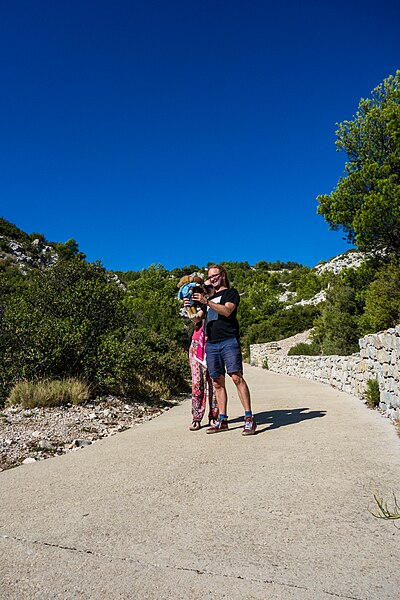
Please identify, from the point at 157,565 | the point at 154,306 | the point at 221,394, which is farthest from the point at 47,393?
the point at 154,306

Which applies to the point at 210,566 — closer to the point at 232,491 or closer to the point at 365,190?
the point at 232,491

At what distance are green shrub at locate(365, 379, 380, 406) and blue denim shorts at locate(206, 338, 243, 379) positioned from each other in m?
3.47

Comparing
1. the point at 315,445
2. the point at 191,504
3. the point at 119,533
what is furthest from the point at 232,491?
the point at 315,445

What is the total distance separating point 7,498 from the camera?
283 centimetres

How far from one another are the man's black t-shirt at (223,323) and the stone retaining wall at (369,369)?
248cm

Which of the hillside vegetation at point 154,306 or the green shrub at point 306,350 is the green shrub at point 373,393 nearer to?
the hillside vegetation at point 154,306

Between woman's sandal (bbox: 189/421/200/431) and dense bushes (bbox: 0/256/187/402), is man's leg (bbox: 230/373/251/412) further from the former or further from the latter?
dense bushes (bbox: 0/256/187/402)

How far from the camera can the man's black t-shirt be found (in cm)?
477

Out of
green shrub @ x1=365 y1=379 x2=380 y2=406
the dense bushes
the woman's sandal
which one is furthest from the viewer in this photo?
the dense bushes

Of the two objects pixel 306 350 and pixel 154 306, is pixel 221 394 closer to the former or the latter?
pixel 154 306

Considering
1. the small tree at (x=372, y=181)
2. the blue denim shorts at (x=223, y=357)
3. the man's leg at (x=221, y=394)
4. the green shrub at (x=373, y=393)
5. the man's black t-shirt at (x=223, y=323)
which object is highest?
the small tree at (x=372, y=181)

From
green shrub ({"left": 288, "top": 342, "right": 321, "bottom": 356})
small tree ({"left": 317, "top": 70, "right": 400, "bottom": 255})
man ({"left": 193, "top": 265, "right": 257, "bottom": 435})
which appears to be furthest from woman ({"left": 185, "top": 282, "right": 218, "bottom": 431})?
green shrub ({"left": 288, "top": 342, "right": 321, "bottom": 356})

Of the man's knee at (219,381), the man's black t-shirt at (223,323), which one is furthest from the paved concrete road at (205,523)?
the man's black t-shirt at (223,323)

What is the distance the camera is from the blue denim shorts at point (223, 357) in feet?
15.4
